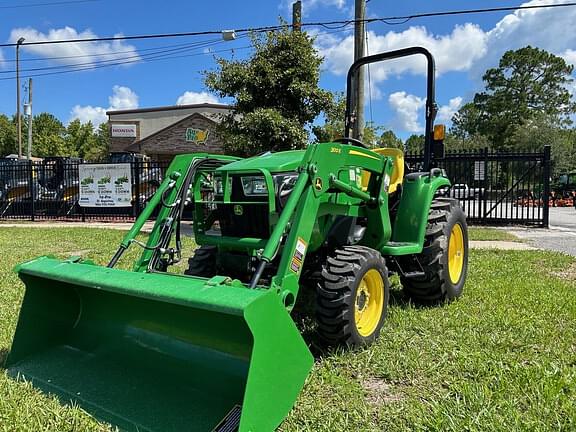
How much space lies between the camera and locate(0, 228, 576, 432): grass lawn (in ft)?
8.37

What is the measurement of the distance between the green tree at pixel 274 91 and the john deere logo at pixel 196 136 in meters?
17.0

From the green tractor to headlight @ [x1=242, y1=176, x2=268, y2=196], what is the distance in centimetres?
2

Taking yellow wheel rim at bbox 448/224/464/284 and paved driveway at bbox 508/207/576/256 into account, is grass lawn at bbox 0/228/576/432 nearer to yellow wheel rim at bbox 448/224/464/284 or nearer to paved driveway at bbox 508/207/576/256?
yellow wheel rim at bbox 448/224/464/284

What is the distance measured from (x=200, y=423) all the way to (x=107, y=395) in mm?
648

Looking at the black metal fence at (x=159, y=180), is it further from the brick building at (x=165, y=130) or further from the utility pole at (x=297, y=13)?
the brick building at (x=165, y=130)

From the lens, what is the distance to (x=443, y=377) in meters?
3.11

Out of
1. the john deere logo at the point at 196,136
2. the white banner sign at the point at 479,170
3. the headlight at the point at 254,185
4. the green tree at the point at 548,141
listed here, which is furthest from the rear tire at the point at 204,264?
the green tree at the point at 548,141

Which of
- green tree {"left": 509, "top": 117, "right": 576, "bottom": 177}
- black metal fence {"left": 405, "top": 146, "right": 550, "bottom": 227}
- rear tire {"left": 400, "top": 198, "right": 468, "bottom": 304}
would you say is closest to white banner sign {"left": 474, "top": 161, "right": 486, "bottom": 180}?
black metal fence {"left": 405, "top": 146, "right": 550, "bottom": 227}

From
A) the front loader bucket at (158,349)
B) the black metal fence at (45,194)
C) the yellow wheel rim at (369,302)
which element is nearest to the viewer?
the front loader bucket at (158,349)

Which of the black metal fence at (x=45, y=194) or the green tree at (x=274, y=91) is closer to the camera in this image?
the green tree at (x=274, y=91)

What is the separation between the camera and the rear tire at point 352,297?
315 centimetres

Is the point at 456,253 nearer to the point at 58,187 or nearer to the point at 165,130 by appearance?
the point at 58,187

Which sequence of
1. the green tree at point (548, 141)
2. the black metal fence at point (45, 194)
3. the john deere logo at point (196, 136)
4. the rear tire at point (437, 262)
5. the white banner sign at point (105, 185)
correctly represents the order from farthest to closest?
the green tree at point (548, 141), the john deere logo at point (196, 136), the black metal fence at point (45, 194), the white banner sign at point (105, 185), the rear tire at point (437, 262)

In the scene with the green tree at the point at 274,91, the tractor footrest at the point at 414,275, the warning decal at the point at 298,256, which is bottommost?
the tractor footrest at the point at 414,275
